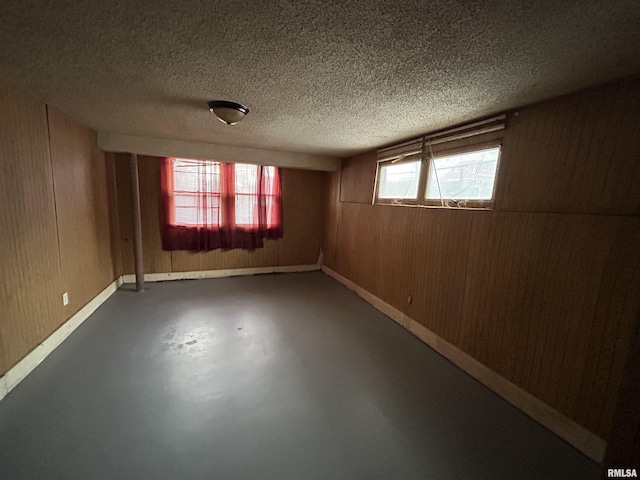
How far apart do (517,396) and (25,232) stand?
3.75 metres

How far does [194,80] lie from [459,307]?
263 centimetres

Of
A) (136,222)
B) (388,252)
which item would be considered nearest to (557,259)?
(388,252)

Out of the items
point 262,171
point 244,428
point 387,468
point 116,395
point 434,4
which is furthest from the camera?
point 262,171

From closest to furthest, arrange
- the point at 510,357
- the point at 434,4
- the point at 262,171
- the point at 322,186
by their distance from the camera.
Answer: the point at 434,4
the point at 510,357
the point at 262,171
the point at 322,186

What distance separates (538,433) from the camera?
1.65 meters

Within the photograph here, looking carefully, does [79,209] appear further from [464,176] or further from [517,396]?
[517,396]

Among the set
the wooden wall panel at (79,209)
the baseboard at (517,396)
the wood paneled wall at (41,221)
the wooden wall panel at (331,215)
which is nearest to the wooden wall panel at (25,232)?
the wood paneled wall at (41,221)

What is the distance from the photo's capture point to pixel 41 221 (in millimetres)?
2174

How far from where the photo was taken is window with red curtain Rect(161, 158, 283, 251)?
4.11 meters

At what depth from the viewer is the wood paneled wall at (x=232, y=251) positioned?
397 cm

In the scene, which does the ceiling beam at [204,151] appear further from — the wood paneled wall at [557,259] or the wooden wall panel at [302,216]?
the wood paneled wall at [557,259]

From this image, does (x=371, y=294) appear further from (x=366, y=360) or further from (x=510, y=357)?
(x=510, y=357)

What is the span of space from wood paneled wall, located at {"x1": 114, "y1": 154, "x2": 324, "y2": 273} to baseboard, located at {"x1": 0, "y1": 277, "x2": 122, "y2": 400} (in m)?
1.02

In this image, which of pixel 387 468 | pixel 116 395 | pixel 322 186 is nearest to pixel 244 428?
pixel 387 468
